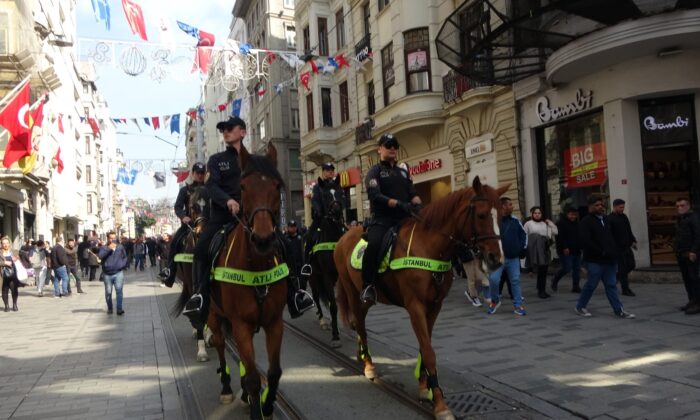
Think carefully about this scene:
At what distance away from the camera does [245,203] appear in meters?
4.49

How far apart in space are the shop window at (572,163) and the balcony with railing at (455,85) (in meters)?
2.96

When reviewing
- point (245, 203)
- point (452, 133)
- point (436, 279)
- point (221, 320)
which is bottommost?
point (221, 320)

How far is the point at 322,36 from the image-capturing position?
29.9 m

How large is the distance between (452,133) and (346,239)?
13.3 metres

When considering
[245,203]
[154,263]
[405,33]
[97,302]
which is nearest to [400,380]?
[245,203]

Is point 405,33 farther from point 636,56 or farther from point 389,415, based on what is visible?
point 389,415

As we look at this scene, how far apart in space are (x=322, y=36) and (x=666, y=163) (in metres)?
21.0

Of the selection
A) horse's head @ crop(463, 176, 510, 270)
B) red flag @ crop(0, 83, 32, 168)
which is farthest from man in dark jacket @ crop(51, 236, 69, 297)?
horse's head @ crop(463, 176, 510, 270)

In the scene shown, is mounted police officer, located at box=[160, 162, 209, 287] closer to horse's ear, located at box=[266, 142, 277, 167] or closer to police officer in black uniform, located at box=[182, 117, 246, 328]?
police officer in black uniform, located at box=[182, 117, 246, 328]

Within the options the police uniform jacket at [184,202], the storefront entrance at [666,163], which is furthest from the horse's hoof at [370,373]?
the storefront entrance at [666,163]

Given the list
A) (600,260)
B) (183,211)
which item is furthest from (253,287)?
(600,260)

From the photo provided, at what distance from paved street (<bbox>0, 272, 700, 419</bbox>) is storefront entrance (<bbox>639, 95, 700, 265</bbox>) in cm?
263

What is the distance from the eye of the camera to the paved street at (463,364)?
5.27 m

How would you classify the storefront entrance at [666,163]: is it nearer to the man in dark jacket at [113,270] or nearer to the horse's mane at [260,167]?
the horse's mane at [260,167]
